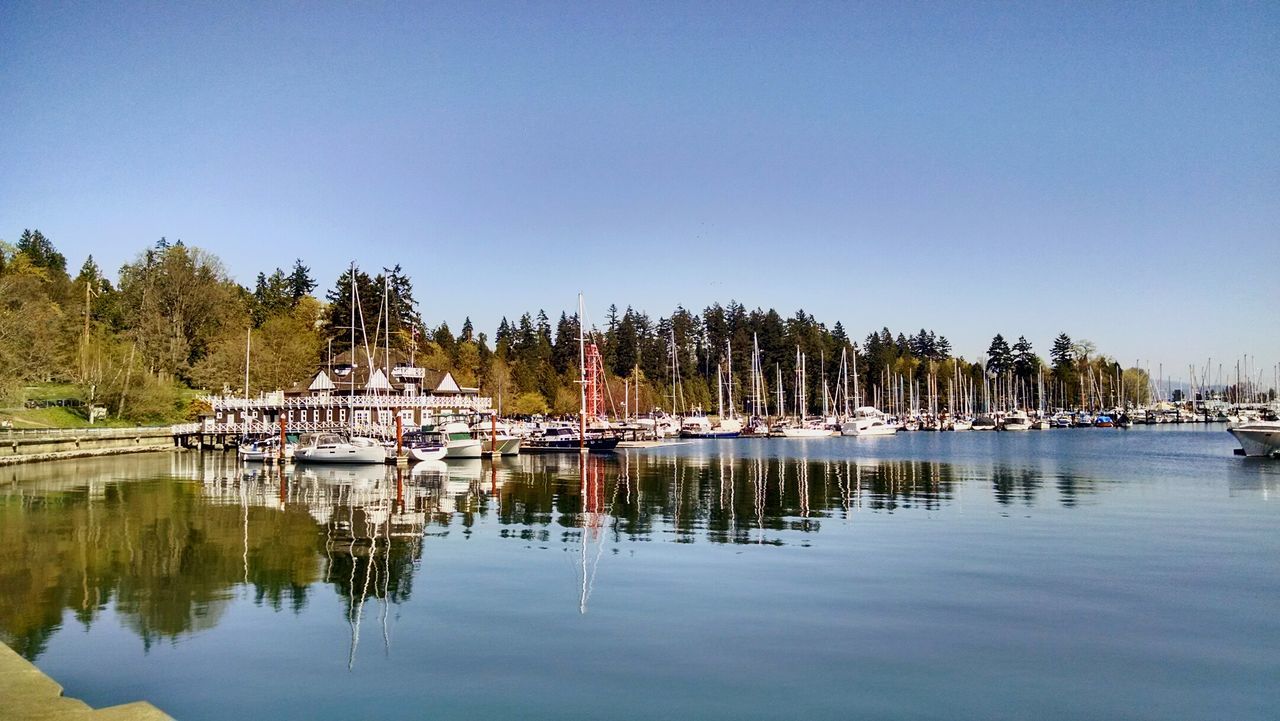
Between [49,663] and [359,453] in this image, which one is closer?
[49,663]

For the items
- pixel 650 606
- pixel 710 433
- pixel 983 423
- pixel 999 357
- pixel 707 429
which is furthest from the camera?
pixel 999 357

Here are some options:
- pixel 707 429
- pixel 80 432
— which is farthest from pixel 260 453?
pixel 707 429

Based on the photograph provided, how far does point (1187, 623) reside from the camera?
53.5ft

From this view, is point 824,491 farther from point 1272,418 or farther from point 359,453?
point 1272,418

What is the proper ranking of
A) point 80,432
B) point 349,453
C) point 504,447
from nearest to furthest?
point 349,453
point 80,432
point 504,447

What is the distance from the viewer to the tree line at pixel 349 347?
286 feet

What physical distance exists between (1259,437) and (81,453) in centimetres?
8643

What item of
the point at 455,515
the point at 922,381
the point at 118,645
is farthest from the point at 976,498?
the point at 922,381

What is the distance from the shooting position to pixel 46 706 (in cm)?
921

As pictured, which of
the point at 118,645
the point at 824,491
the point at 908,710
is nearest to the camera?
the point at 908,710

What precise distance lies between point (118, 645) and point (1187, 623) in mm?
18618

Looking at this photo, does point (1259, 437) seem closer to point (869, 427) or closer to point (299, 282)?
point (869, 427)

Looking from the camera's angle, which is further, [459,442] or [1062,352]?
[1062,352]

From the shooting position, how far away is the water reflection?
59.8ft
